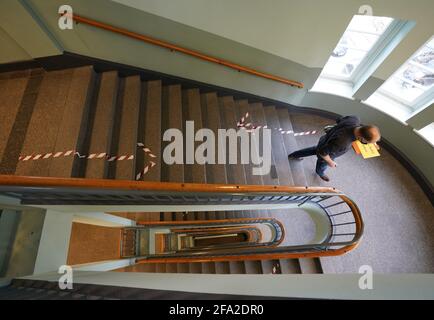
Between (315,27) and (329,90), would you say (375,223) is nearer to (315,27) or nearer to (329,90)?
(329,90)

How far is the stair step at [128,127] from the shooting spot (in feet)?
9.54

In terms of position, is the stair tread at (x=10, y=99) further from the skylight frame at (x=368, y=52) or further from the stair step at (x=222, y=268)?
the skylight frame at (x=368, y=52)

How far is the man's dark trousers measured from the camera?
3.86m

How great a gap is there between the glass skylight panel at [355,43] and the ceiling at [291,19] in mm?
401

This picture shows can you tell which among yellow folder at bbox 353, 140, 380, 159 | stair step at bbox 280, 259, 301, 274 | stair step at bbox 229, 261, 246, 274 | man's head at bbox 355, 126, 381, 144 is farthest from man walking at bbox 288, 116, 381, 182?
stair step at bbox 229, 261, 246, 274

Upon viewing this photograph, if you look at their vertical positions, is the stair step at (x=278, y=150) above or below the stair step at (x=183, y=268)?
above

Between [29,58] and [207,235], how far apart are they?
5.90 meters

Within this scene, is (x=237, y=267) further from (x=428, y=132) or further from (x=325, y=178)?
(x=428, y=132)

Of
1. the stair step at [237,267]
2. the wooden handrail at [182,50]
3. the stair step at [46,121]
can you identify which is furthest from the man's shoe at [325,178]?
the stair step at [46,121]

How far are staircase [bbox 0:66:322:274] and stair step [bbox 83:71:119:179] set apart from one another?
0.01 meters

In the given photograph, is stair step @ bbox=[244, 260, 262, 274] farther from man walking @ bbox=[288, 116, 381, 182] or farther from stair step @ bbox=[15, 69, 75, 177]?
stair step @ bbox=[15, 69, 75, 177]

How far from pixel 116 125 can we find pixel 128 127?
222mm

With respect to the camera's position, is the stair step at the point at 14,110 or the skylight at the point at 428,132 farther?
the skylight at the point at 428,132
